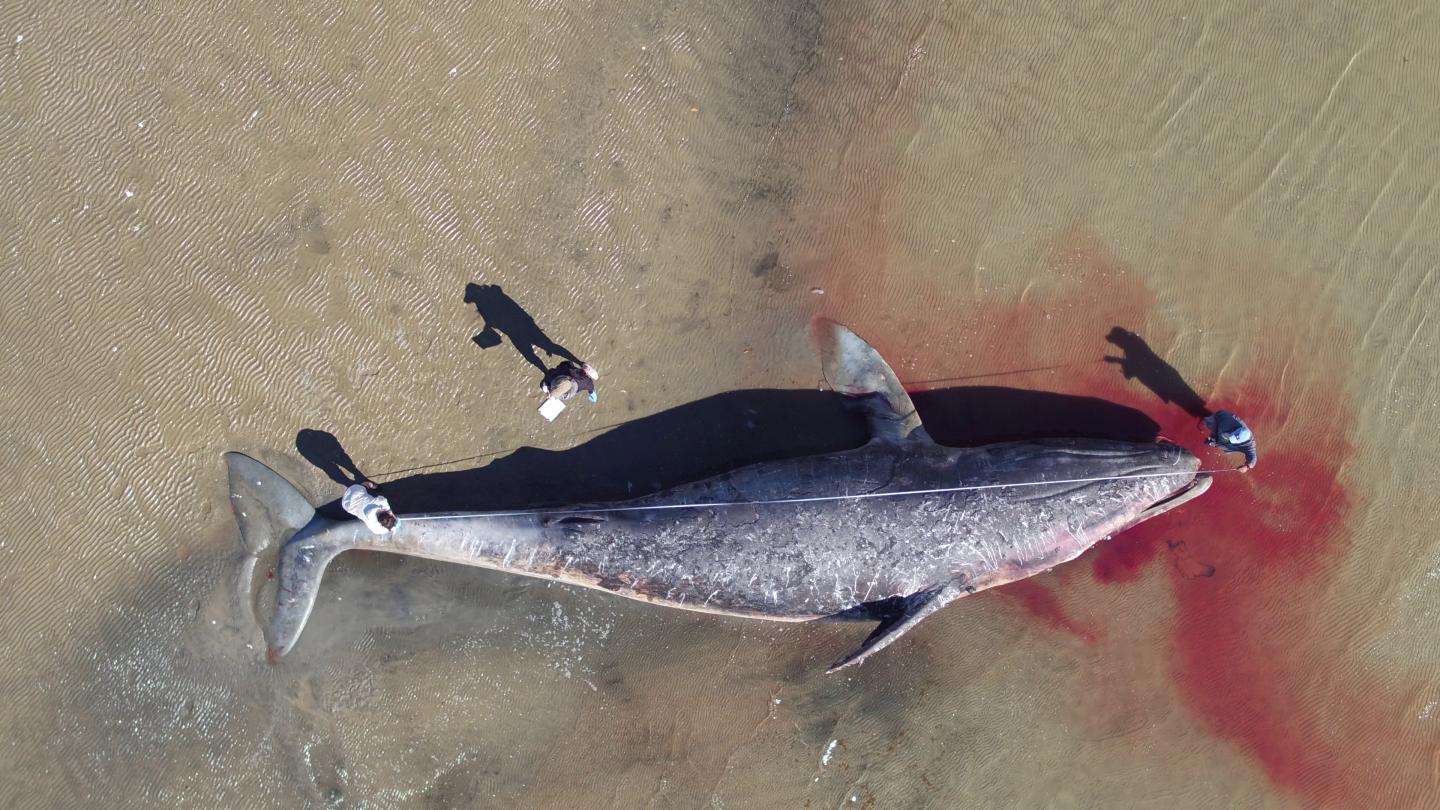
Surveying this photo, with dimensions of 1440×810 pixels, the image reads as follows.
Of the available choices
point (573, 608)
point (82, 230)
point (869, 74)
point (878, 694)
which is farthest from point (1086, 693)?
point (82, 230)

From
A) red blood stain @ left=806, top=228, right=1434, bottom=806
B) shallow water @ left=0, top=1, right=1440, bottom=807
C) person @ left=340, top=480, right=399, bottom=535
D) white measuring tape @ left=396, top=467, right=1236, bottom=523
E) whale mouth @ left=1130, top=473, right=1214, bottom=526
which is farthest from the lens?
red blood stain @ left=806, top=228, right=1434, bottom=806

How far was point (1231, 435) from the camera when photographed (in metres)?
6.66

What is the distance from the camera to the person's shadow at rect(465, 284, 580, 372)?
22.1ft

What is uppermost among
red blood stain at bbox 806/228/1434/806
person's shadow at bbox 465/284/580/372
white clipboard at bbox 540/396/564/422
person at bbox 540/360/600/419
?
person's shadow at bbox 465/284/580/372

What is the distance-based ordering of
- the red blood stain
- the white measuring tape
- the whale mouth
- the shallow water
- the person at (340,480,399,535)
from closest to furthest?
1. the person at (340,480,399,535)
2. the white measuring tape
3. the shallow water
4. the whale mouth
5. the red blood stain

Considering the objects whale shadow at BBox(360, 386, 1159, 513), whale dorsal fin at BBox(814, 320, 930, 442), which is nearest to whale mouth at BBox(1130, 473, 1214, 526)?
whale shadow at BBox(360, 386, 1159, 513)

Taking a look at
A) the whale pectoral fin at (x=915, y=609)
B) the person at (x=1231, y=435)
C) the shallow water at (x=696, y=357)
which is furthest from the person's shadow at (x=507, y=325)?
the person at (x=1231, y=435)

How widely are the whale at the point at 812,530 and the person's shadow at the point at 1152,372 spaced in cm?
70

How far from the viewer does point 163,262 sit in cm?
660

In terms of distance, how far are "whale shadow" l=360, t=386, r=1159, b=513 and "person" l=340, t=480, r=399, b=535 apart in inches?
16.8

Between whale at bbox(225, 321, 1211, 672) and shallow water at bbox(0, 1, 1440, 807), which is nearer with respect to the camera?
whale at bbox(225, 321, 1211, 672)

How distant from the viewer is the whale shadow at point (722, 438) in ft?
22.3

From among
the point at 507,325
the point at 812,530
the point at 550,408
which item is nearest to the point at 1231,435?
the point at 812,530

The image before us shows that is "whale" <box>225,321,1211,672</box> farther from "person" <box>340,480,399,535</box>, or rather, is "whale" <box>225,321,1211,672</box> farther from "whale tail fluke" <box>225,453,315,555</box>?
"person" <box>340,480,399,535</box>
